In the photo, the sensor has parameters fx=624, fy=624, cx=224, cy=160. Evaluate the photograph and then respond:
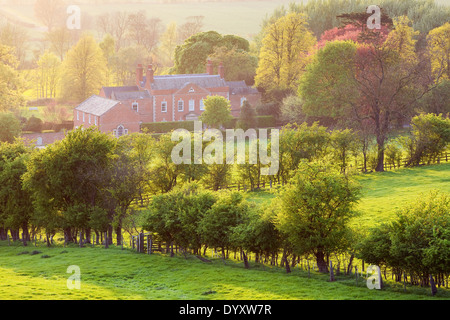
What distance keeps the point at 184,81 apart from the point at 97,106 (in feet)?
57.9

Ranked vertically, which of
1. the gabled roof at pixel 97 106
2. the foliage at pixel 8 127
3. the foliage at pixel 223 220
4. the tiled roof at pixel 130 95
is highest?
the tiled roof at pixel 130 95

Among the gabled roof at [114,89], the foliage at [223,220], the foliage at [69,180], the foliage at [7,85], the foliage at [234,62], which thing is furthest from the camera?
the foliage at [234,62]

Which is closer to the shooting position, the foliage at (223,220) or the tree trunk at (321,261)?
the tree trunk at (321,261)

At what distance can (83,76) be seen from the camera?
11156cm

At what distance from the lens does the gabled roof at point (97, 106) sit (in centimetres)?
8688

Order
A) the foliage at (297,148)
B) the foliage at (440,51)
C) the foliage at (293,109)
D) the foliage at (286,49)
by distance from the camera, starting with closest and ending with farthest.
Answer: the foliage at (297,148), the foliage at (293,109), the foliage at (440,51), the foliage at (286,49)

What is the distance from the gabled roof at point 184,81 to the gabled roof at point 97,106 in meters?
10.6

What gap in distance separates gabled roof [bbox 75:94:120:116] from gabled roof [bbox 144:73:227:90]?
10.6 metres

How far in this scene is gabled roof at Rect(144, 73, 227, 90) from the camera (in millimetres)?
99875

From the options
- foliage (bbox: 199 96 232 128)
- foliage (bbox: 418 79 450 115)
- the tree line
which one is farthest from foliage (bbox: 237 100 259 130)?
→ the tree line

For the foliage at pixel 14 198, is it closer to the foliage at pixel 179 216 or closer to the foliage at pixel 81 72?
the foliage at pixel 179 216

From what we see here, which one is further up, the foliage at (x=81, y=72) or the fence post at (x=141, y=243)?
the foliage at (x=81, y=72)

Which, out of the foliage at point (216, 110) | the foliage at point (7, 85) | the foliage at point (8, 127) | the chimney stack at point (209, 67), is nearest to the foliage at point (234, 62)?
the chimney stack at point (209, 67)
